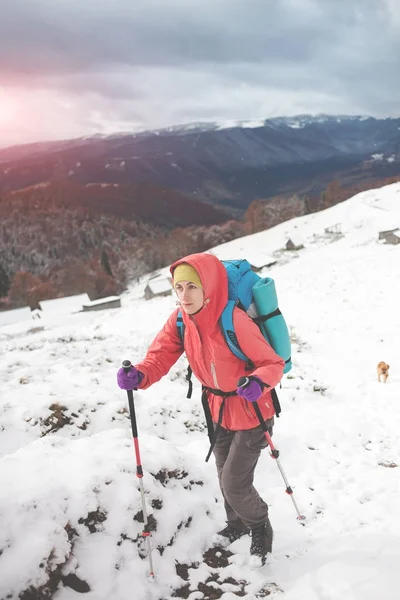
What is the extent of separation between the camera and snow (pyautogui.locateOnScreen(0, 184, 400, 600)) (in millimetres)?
3510

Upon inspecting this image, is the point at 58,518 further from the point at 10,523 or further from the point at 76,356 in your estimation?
the point at 76,356

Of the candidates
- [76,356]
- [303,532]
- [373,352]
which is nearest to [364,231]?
[373,352]

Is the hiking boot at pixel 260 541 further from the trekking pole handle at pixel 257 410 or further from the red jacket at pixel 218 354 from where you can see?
the red jacket at pixel 218 354

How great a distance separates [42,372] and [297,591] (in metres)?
8.37

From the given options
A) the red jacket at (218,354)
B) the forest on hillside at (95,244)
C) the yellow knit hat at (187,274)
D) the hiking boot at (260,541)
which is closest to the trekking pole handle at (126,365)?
the red jacket at (218,354)

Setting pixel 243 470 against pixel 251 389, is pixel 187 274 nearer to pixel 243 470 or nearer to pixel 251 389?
pixel 251 389

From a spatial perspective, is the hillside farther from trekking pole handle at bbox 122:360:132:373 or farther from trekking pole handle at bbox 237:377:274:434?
trekking pole handle at bbox 237:377:274:434

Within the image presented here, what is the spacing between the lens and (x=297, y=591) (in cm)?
351

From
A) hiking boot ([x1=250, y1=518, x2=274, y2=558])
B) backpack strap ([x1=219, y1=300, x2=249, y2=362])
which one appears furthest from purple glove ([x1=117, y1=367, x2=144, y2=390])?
hiking boot ([x1=250, y1=518, x2=274, y2=558])

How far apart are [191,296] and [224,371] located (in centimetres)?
82

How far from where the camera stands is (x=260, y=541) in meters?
4.03

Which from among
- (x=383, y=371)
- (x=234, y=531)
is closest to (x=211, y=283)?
(x=234, y=531)

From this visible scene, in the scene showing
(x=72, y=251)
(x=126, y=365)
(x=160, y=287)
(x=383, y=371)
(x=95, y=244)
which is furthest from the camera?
(x=95, y=244)

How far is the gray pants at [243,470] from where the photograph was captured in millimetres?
3797
